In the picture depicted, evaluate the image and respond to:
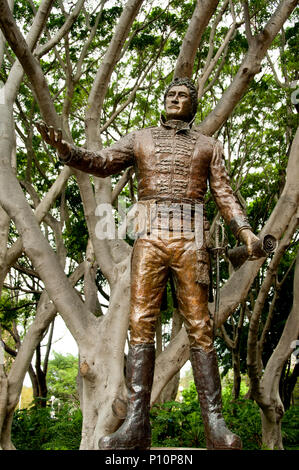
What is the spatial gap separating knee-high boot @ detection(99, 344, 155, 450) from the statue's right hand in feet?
4.69

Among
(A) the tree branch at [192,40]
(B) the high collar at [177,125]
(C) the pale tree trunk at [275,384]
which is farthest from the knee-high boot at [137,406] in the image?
(C) the pale tree trunk at [275,384]

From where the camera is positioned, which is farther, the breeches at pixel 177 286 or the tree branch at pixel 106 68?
the tree branch at pixel 106 68

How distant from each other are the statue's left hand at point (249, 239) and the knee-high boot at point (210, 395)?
76 centimetres

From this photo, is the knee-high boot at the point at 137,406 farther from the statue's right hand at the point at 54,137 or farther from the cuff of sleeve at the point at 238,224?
the statue's right hand at the point at 54,137

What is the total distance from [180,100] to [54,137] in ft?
3.85

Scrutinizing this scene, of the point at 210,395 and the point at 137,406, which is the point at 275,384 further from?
the point at 137,406

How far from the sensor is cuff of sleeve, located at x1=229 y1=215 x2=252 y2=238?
3.81 m

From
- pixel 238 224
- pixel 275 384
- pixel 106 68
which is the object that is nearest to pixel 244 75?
pixel 106 68

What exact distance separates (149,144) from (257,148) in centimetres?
798

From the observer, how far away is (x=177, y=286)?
12.7ft

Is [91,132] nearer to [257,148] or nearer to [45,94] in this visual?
[45,94]

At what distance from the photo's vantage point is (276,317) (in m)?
13.9

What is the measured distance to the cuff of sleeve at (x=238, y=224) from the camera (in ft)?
12.5

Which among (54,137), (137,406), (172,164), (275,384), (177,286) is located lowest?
(137,406)
